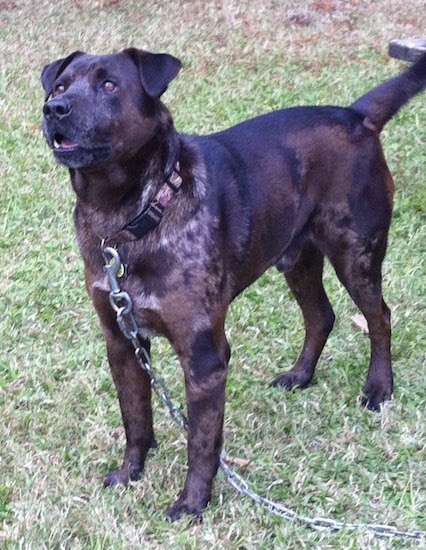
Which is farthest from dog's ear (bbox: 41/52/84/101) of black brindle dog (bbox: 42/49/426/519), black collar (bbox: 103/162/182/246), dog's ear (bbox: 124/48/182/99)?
black collar (bbox: 103/162/182/246)

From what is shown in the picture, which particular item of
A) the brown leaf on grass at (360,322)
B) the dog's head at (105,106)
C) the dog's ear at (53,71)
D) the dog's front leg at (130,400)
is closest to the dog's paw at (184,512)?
the dog's front leg at (130,400)

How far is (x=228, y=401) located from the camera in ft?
14.6

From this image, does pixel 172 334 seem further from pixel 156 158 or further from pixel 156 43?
pixel 156 43

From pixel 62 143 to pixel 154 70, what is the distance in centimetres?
47

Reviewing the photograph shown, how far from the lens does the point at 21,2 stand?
471 inches

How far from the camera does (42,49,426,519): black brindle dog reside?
3244 millimetres

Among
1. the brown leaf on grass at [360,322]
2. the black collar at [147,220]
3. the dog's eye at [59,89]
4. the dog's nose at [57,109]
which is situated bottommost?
the brown leaf on grass at [360,322]

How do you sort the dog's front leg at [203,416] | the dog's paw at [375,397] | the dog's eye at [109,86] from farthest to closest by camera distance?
the dog's paw at [375,397]
the dog's front leg at [203,416]
the dog's eye at [109,86]

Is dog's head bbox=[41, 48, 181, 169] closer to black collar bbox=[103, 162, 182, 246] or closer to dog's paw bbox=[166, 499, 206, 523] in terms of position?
black collar bbox=[103, 162, 182, 246]

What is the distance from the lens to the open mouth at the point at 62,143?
3.07 meters

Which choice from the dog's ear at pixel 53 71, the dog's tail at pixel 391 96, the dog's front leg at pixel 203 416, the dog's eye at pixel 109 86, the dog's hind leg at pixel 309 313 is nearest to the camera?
the dog's eye at pixel 109 86

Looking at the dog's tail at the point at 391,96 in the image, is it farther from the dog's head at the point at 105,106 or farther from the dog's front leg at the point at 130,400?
the dog's front leg at the point at 130,400

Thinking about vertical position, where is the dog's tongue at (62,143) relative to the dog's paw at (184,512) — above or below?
above

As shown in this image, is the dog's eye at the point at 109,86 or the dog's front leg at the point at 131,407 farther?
the dog's front leg at the point at 131,407
